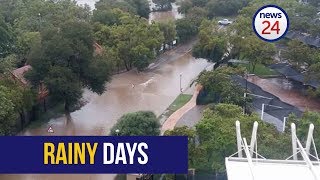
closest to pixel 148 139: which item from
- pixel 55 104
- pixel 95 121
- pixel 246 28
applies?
pixel 95 121

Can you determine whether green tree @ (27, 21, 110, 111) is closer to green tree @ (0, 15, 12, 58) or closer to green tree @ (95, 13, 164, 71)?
green tree @ (0, 15, 12, 58)

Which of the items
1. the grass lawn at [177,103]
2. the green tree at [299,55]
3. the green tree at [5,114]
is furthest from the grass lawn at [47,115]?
the green tree at [299,55]

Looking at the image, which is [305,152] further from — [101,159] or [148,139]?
[101,159]

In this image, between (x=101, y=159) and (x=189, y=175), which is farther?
(x=189, y=175)

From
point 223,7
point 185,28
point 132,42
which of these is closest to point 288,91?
point 132,42

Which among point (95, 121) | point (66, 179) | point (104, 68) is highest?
point (104, 68)

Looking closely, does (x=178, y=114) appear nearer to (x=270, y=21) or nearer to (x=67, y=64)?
(x=67, y=64)

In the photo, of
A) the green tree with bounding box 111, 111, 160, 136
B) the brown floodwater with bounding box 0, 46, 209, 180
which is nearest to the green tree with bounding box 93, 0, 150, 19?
the brown floodwater with bounding box 0, 46, 209, 180
